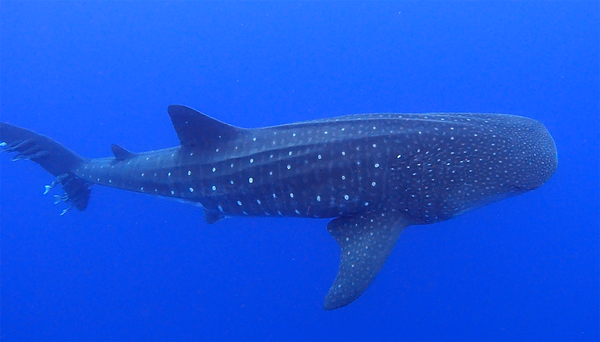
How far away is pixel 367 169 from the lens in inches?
169

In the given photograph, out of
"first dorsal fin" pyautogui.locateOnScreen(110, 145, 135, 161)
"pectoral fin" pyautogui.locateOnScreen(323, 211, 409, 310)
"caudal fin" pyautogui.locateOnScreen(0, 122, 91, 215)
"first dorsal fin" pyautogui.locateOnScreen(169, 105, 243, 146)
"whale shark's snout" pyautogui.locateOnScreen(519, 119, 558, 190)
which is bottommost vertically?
"pectoral fin" pyautogui.locateOnScreen(323, 211, 409, 310)

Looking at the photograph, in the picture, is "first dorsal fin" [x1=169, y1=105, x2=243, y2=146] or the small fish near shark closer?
the small fish near shark

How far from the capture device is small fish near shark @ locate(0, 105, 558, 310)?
4.14m

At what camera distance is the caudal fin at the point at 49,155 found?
644cm

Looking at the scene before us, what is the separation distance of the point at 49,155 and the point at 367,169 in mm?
5436

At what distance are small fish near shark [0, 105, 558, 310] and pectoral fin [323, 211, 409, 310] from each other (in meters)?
0.01

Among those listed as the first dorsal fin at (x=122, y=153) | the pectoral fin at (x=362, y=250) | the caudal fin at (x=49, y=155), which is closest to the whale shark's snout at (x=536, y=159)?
the pectoral fin at (x=362, y=250)

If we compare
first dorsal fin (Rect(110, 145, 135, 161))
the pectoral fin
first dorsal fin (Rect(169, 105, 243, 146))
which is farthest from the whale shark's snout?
first dorsal fin (Rect(110, 145, 135, 161))

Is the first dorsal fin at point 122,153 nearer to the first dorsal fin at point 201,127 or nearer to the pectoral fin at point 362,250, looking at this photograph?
the first dorsal fin at point 201,127

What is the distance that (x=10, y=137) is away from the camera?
6.43 meters

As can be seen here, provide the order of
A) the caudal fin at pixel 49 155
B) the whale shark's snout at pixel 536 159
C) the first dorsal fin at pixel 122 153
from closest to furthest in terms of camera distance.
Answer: the whale shark's snout at pixel 536 159, the first dorsal fin at pixel 122 153, the caudal fin at pixel 49 155

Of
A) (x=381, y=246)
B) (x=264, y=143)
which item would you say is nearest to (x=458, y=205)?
A: (x=381, y=246)

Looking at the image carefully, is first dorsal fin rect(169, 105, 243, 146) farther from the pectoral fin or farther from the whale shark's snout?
the whale shark's snout

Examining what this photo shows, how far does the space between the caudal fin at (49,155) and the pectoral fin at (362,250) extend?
4.75 metres
